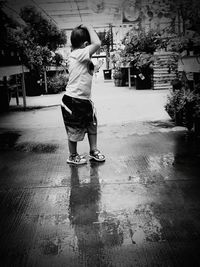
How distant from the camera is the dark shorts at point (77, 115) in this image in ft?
11.8

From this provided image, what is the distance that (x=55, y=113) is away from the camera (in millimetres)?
7562

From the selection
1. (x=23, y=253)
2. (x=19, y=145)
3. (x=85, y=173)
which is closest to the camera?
(x=23, y=253)

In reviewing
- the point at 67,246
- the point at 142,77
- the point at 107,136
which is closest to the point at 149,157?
the point at 107,136

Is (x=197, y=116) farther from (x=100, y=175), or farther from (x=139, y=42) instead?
(x=139, y=42)

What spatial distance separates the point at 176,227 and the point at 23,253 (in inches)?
38.9

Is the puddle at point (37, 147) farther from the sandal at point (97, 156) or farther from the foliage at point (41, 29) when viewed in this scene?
the foliage at point (41, 29)

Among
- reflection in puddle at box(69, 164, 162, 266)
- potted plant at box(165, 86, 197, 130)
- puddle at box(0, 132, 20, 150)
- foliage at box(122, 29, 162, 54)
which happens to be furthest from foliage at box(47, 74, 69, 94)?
reflection in puddle at box(69, 164, 162, 266)

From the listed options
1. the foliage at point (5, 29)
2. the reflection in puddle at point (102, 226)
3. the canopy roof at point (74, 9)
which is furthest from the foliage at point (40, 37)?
the reflection in puddle at point (102, 226)

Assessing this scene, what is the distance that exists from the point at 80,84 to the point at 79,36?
518mm

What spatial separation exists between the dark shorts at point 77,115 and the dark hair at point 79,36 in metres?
0.60

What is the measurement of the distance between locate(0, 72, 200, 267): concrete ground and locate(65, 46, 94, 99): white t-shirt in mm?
820

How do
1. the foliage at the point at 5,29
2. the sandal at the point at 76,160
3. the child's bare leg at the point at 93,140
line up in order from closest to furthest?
the sandal at the point at 76,160 → the child's bare leg at the point at 93,140 → the foliage at the point at 5,29

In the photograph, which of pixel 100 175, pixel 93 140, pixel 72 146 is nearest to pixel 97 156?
pixel 93 140

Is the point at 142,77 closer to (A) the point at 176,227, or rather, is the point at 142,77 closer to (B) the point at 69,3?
(B) the point at 69,3
